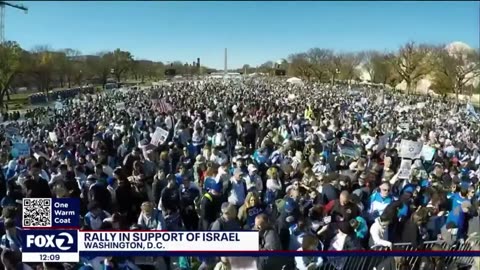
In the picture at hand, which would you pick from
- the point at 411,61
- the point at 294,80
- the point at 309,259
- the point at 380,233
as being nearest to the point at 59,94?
the point at 294,80

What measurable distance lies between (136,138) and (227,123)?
7.83 ft

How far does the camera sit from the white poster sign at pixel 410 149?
15.3ft

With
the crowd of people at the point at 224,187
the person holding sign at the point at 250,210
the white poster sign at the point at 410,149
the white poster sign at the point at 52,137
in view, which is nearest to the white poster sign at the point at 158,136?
the crowd of people at the point at 224,187

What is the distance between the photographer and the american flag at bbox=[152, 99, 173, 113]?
4.07 metres

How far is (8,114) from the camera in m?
2.94

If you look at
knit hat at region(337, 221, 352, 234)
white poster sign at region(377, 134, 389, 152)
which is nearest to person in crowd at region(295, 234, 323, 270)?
knit hat at region(337, 221, 352, 234)

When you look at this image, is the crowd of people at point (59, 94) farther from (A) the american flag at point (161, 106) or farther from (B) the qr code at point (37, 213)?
(A) the american flag at point (161, 106)

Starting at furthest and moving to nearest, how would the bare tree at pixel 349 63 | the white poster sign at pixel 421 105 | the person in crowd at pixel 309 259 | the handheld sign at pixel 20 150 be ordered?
the white poster sign at pixel 421 105 < the bare tree at pixel 349 63 < the handheld sign at pixel 20 150 < the person in crowd at pixel 309 259

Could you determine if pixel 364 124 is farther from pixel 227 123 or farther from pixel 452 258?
pixel 452 258

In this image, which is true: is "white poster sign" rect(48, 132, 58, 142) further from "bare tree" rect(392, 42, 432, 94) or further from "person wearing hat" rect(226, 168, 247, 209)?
"bare tree" rect(392, 42, 432, 94)

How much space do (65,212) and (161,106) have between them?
1767 mm

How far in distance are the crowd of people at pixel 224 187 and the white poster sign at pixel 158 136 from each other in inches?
0.7

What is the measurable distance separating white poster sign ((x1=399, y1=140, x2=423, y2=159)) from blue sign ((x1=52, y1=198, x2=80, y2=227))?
3.03 meters

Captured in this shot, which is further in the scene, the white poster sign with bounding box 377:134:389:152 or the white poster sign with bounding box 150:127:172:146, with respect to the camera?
the white poster sign with bounding box 377:134:389:152
